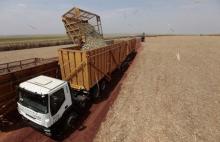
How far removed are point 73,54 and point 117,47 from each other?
6356mm

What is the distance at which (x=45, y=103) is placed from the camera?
661 cm

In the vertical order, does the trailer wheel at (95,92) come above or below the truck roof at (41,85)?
below

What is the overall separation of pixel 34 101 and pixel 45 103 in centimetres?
66

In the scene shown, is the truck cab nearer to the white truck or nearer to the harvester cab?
the white truck

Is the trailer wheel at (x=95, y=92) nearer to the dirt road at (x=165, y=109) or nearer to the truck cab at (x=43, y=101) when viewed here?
the dirt road at (x=165, y=109)

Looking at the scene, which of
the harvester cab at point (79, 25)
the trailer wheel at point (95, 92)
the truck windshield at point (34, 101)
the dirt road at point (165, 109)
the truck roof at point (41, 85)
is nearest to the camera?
the truck windshield at point (34, 101)

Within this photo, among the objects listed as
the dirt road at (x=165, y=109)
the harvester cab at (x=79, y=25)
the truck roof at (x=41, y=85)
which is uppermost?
the harvester cab at (x=79, y=25)

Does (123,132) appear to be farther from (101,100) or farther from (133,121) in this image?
(101,100)

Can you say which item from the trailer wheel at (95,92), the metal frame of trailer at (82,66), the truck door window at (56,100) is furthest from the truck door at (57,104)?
the trailer wheel at (95,92)

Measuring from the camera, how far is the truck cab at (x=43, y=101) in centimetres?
666

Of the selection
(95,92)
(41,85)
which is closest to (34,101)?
(41,85)

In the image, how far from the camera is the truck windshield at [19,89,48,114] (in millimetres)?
6628

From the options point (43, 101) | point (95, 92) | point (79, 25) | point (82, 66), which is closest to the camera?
point (43, 101)

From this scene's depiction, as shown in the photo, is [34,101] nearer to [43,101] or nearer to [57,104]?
[43,101]
